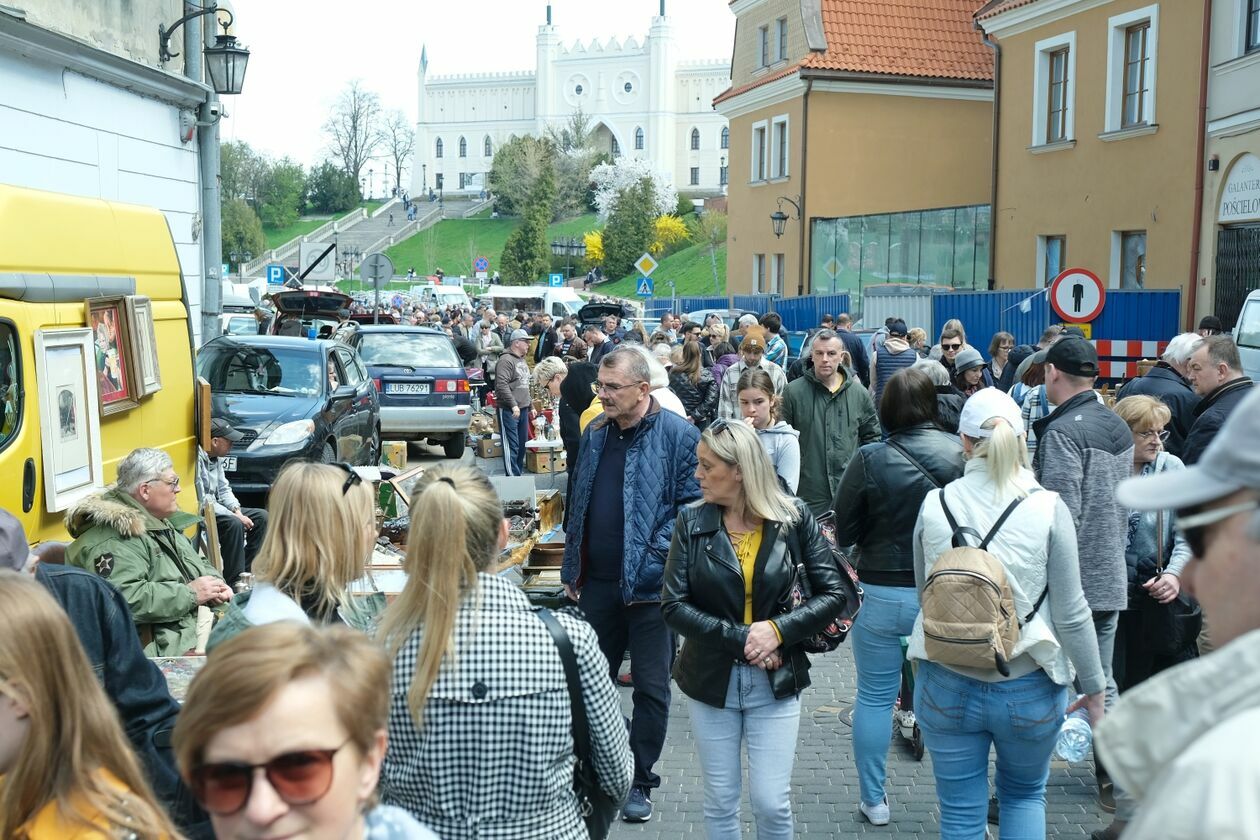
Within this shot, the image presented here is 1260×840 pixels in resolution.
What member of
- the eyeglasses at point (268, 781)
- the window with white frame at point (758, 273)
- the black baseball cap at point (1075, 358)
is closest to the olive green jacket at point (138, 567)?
the eyeglasses at point (268, 781)

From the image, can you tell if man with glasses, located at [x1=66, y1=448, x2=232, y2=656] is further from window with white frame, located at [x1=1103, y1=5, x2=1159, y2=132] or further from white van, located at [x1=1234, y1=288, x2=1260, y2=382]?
window with white frame, located at [x1=1103, y1=5, x2=1159, y2=132]

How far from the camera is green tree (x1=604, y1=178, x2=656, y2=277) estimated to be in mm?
84438

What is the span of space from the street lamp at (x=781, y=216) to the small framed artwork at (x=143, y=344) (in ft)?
96.9

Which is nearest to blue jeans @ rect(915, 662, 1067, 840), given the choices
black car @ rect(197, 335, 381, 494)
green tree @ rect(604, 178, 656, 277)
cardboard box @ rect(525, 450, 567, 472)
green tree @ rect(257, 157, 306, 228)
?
black car @ rect(197, 335, 381, 494)

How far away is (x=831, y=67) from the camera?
36969 millimetres

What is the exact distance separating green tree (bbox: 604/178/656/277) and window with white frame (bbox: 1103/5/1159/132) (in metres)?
59.7

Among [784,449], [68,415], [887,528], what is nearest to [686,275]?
[784,449]

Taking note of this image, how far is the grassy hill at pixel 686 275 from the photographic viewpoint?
240 feet

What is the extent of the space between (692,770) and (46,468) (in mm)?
3413

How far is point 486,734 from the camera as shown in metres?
3.12

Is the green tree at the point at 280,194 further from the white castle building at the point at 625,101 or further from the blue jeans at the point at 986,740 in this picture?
the blue jeans at the point at 986,740

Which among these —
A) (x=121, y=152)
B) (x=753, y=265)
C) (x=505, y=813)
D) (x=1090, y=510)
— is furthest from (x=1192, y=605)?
(x=753, y=265)

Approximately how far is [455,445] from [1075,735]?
14.6 m

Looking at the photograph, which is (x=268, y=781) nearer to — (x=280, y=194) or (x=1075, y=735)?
(x=1075, y=735)
